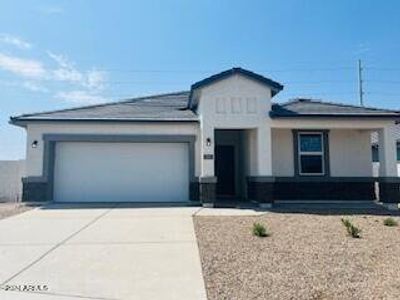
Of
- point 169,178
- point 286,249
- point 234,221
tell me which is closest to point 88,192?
point 169,178

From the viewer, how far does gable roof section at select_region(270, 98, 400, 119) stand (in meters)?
15.8

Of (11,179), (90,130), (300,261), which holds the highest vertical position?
(90,130)

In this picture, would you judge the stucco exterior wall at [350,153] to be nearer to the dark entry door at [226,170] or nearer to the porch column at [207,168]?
the dark entry door at [226,170]

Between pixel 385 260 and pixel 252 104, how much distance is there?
9.23 metres

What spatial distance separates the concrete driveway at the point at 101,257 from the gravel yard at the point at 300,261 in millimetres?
472

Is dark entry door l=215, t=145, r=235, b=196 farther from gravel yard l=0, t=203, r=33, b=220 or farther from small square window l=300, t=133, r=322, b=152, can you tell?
gravel yard l=0, t=203, r=33, b=220

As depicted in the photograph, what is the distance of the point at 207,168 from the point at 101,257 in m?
8.36

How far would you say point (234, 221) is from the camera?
11.8m

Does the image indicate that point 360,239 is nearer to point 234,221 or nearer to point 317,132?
point 234,221

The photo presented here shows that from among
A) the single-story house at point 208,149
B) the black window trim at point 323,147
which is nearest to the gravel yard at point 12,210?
the single-story house at point 208,149

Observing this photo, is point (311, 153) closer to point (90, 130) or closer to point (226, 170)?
point (226, 170)

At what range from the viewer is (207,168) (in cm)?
1551

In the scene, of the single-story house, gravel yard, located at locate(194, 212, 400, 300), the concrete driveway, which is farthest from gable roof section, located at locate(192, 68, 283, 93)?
gravel yard, located at locate(194, 212, 400, 300)

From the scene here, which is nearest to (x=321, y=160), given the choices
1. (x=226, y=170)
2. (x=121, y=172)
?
(x=226, y=170)
